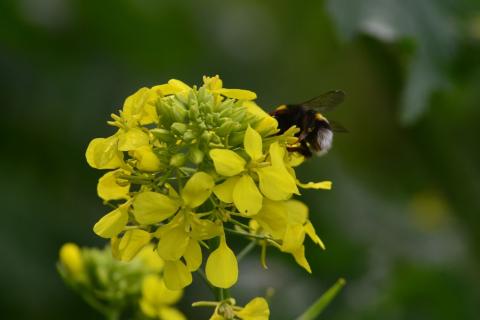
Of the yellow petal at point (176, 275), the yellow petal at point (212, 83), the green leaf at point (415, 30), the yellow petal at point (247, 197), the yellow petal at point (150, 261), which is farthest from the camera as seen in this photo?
the green leaf at point (415, 30)

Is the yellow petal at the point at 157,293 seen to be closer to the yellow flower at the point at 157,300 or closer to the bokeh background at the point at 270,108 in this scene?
the yellow flower at the point at 157,300

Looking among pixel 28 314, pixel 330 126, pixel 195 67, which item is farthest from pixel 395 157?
pixel 330 126

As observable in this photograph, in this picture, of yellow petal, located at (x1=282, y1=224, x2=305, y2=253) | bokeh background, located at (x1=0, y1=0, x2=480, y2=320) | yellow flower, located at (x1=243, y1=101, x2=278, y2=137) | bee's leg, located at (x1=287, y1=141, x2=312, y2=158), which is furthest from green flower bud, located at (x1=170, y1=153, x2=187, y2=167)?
bokeh background, located at (x1=0, y1=0, x2=480, y2=320)

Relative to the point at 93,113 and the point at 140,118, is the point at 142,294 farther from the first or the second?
the point at 93,113

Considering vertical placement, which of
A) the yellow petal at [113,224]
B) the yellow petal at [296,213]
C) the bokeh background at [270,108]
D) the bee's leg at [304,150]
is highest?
the yellow petal at [113,224]

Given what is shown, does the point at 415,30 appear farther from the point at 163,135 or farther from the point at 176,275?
the point at 176,275

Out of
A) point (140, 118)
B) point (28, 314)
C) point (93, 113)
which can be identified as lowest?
point (28, 314)

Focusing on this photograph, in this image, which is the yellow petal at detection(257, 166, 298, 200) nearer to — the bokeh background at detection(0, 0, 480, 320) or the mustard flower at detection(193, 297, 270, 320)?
the mustard flower at detection(193, 297, 270, 320)

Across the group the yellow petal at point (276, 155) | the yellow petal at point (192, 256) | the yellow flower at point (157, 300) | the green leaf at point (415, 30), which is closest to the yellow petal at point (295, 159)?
the yellow petal at point (276, 155)
